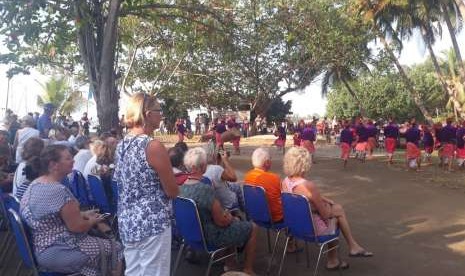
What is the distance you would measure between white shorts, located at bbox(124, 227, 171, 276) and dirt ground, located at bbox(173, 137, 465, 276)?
2.08m

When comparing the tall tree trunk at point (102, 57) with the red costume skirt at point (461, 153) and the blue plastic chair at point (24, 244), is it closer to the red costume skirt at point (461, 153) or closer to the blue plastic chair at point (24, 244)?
the blue plastic chair at point (24, 244)

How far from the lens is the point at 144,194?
3.27 m

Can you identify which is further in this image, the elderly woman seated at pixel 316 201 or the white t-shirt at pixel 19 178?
the white t-shirt at pixel 19 178

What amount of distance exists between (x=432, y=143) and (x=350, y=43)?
1051cm

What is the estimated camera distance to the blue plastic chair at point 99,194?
5.76 m

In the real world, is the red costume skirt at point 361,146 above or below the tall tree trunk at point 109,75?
below

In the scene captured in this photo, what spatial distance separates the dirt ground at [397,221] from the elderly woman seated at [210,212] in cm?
79

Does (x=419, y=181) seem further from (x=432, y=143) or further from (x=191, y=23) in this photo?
(x=191, y=23)

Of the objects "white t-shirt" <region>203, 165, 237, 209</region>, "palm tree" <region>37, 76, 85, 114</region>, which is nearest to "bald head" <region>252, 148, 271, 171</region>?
"white t-shirt" <region>203, 165, 237, 209</region>

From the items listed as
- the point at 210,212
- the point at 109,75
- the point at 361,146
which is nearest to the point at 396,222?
the point at 210,212

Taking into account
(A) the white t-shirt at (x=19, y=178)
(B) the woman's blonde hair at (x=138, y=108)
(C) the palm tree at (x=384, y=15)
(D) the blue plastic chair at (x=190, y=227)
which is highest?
(C) the palm tree at (x=384, y=15)

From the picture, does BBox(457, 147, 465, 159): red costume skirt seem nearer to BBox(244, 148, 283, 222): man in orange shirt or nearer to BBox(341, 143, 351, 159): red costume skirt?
BBox(341, 143, 351, 159): red costume skirt

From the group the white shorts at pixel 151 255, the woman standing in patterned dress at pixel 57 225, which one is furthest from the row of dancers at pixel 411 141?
the white shorts at pixel 151 255

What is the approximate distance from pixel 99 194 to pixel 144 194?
275cm
